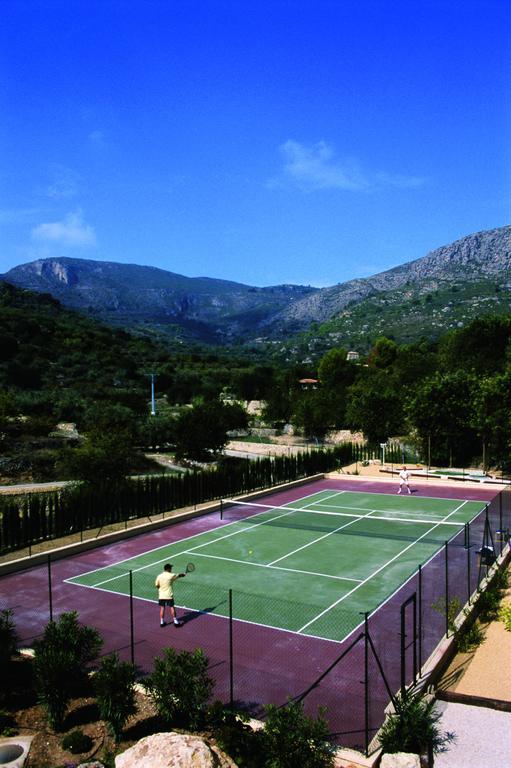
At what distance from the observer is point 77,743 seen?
29.6ft

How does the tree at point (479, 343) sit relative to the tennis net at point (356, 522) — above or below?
above

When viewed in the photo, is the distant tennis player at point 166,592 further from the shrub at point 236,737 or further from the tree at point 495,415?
the tree at point 495,415

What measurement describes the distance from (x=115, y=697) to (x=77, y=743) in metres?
0.78

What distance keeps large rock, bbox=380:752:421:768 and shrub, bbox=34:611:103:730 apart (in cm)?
469

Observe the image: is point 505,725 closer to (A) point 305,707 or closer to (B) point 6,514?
(A) point 305,707

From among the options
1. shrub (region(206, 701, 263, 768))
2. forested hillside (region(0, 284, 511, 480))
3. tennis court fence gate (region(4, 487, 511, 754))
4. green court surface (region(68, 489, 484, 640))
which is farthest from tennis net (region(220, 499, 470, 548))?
shrub (region(206, 701, 263, 768))

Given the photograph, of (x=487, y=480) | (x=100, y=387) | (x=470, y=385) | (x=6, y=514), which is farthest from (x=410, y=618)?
(x=100, y=387)

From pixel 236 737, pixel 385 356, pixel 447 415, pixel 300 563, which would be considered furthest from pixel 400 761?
pixel 385 356

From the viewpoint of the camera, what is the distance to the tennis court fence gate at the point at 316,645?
Result: 10.5m

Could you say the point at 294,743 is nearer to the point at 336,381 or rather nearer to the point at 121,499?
the point at 121,499

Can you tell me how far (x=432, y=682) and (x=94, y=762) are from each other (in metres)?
5.88

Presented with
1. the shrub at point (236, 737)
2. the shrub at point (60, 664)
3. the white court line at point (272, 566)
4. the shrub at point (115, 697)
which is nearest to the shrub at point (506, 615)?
the white court line at point (272, 566)

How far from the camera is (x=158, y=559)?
20.6 metres

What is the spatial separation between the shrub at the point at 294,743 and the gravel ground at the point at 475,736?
1.79 m
